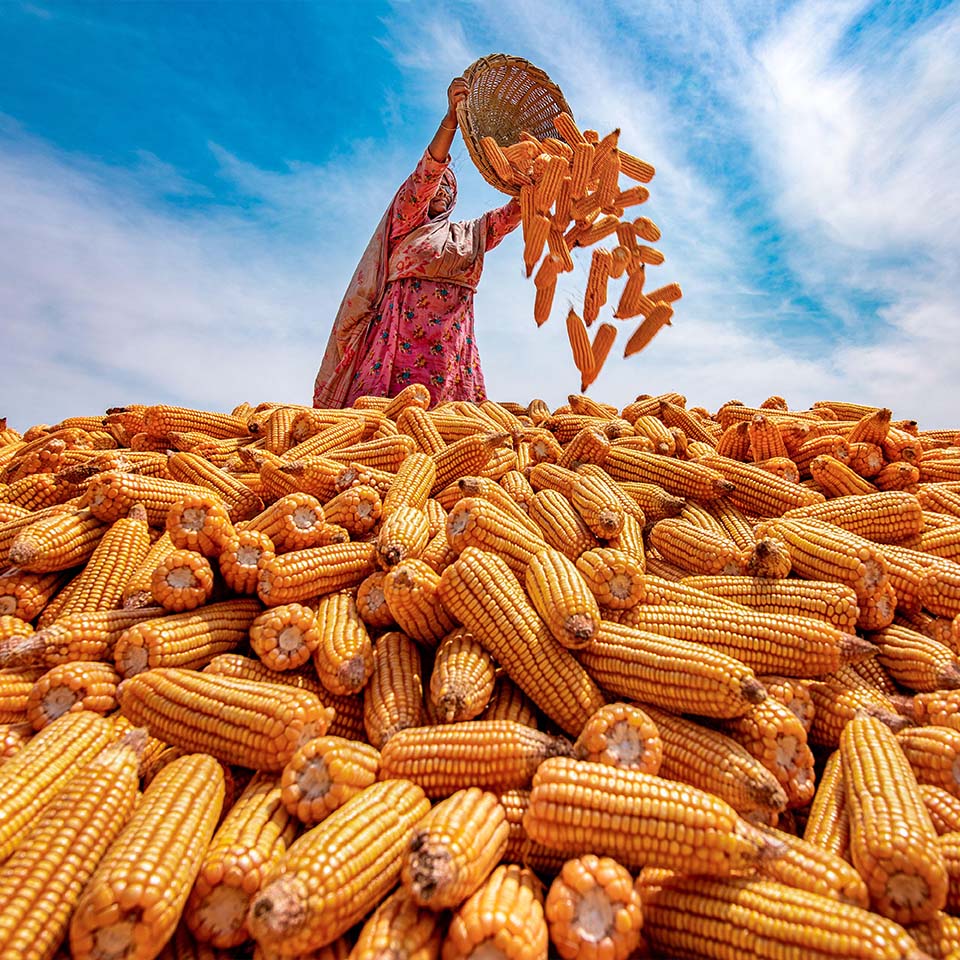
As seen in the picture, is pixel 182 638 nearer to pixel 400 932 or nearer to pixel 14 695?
pixel 14 695

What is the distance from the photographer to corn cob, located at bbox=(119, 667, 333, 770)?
232cm

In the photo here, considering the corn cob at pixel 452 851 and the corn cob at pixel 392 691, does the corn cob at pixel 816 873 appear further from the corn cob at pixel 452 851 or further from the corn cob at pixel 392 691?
the corn cob at pixel 392 691

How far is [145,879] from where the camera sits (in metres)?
1.78

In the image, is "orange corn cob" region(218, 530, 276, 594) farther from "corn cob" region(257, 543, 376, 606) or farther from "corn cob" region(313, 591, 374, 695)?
"corn cob" region(313, 591, 374, 695)

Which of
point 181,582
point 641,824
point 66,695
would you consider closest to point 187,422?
point 181,582

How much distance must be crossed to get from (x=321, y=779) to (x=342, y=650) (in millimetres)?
630

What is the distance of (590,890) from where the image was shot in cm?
182

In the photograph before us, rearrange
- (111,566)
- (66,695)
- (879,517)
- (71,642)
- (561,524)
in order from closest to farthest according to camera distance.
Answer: (66,695) → (71,642) → (111,566) → (561,524) → (879,517)

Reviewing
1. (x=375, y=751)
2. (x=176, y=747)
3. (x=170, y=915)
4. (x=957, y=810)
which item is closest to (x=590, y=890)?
(x=375, y=751)

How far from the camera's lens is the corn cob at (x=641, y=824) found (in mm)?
1892

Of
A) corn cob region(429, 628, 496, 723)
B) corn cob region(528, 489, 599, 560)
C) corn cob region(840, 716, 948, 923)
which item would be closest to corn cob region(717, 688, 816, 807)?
corn cob region(840, 716, 948, 923)

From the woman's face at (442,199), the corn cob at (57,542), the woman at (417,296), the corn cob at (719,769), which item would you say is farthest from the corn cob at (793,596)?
the woman's face at (442,199)

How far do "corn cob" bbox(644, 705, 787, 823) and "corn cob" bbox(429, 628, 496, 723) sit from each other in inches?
28.0

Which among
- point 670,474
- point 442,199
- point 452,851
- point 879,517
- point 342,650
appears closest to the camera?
point 452,851
